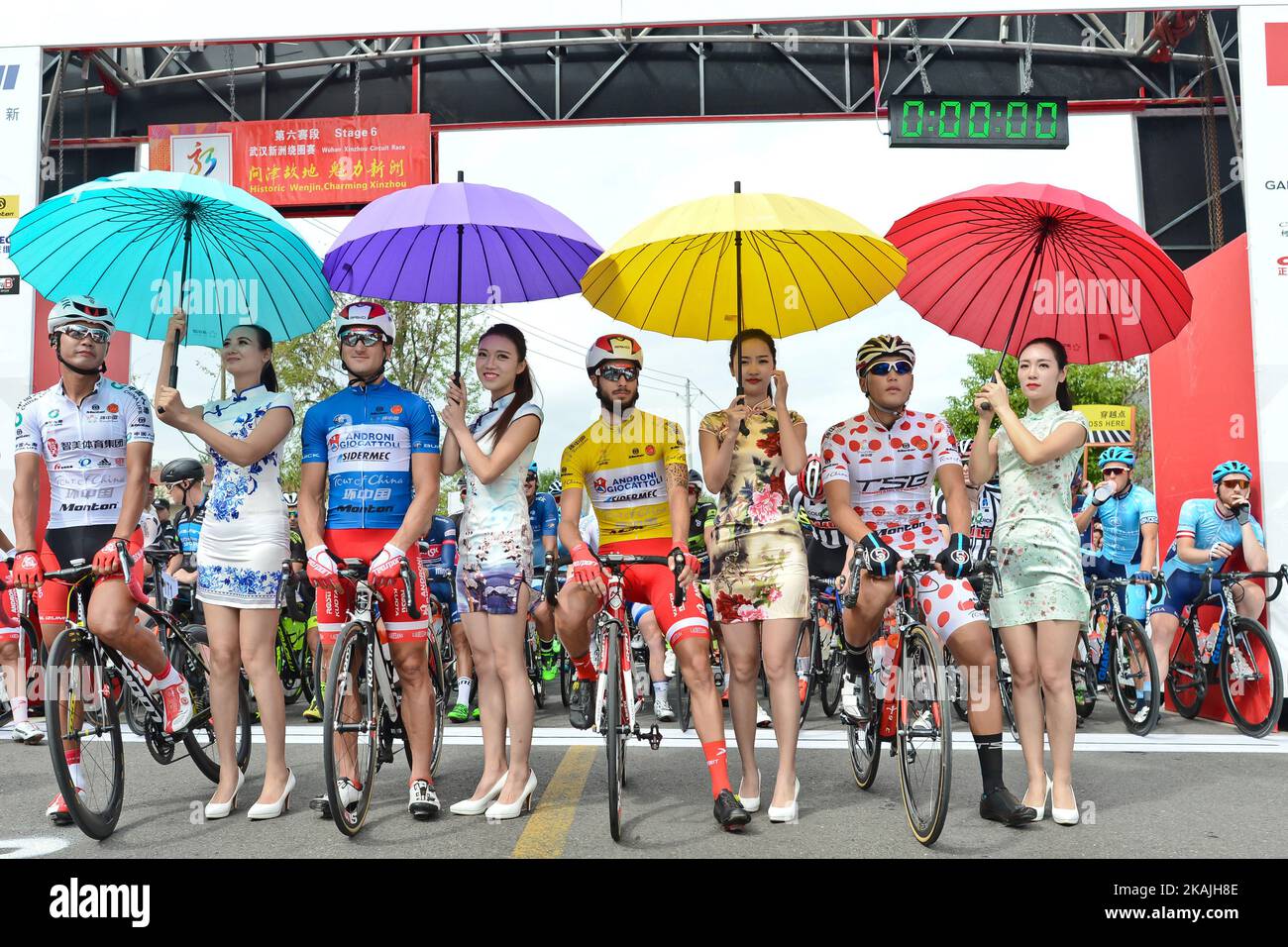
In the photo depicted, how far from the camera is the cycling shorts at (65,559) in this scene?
16.1 ft

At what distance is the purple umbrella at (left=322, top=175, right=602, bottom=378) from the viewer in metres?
5.00

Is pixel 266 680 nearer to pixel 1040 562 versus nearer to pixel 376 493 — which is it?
pixel 376 493

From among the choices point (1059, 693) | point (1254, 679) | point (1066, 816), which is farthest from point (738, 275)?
point (1254, 679)

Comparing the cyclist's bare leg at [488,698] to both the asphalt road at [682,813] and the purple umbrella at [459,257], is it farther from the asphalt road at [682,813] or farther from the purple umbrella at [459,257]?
the purple umbrella at [459,257]

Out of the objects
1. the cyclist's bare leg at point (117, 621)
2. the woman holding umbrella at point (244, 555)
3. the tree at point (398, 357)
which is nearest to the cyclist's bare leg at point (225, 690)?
the woman holding umbrella at point (244, 555)

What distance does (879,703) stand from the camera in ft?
16.4

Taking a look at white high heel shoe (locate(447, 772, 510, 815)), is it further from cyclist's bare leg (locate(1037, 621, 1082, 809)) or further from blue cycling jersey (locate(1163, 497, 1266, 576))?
blue cycling jersey (locate(1163, 497, 1266, 576))

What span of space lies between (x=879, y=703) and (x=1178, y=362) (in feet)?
18.0

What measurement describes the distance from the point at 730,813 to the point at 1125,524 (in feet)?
17.9

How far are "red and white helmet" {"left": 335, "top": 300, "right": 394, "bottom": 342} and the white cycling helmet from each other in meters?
1.11

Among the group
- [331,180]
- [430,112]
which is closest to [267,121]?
[331,180]

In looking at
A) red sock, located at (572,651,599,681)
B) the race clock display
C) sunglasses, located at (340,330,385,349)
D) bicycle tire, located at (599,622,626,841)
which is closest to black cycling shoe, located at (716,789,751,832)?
bicycle tire, located at (599,622,626,841)

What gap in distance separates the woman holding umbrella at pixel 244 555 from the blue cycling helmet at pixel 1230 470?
20.9ft

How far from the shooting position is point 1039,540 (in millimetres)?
4852
